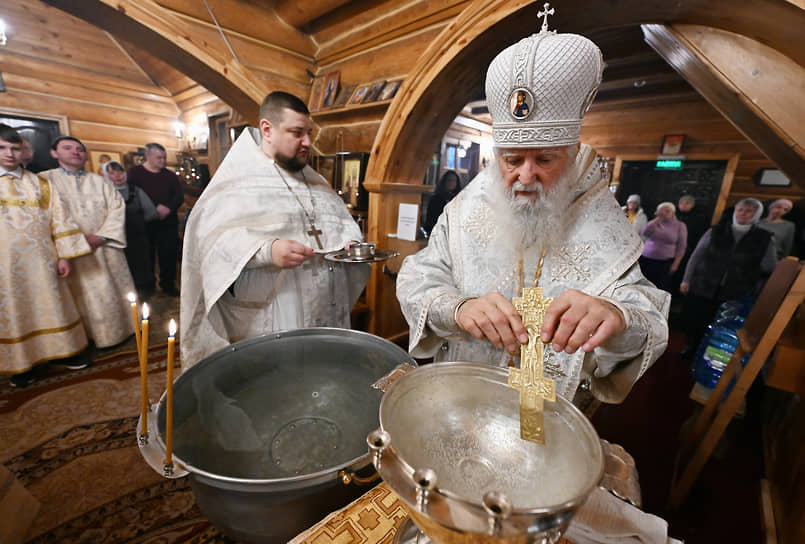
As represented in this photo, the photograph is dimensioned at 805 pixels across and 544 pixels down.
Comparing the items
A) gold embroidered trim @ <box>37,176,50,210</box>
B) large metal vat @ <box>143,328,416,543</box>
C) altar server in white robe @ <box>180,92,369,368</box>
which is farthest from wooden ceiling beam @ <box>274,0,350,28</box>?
large metal vat @ <box>143,328,416,543</box>

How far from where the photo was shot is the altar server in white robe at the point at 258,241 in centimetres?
186

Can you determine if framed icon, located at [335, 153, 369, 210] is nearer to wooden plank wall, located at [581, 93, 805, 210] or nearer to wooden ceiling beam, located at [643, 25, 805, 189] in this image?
wooden ceiling beam, located at [643, 25, 805, 189]

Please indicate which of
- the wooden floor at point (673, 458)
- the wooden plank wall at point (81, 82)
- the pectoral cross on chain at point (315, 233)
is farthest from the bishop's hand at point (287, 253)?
the wooden plank wall at point (81, 82)

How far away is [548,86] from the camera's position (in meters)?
1.01

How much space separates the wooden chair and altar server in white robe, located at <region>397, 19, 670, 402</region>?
1075mm

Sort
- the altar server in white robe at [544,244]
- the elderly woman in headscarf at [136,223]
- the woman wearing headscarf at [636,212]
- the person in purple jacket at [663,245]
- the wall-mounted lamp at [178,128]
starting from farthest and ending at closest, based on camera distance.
Result: the wall-mounted lamp at [178,128] → the woman wearing headscarf at [636,212] → the person in purple jacket at [663,245] → the elderly woman in headscarf at [136,223] → the altar server in white robe at [544,244]

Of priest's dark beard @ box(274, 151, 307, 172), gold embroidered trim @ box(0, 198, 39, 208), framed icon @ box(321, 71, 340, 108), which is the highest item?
framed icon @ box(321, 71, 340, 108)

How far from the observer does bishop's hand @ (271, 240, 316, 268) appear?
1703 millimetres

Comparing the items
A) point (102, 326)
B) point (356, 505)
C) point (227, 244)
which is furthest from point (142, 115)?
point (356, 505)

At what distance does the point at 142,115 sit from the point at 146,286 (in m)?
5.16

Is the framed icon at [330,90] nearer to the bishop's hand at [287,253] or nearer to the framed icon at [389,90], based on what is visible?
the framed icon at [389,90]

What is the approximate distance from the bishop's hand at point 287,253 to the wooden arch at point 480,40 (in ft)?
3.94

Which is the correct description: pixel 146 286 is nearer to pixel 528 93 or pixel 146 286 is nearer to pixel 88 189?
pixel 88 189

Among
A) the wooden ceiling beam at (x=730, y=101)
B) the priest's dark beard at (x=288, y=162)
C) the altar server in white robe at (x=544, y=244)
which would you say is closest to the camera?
the altar server in white robe at (x=544, y=244)
